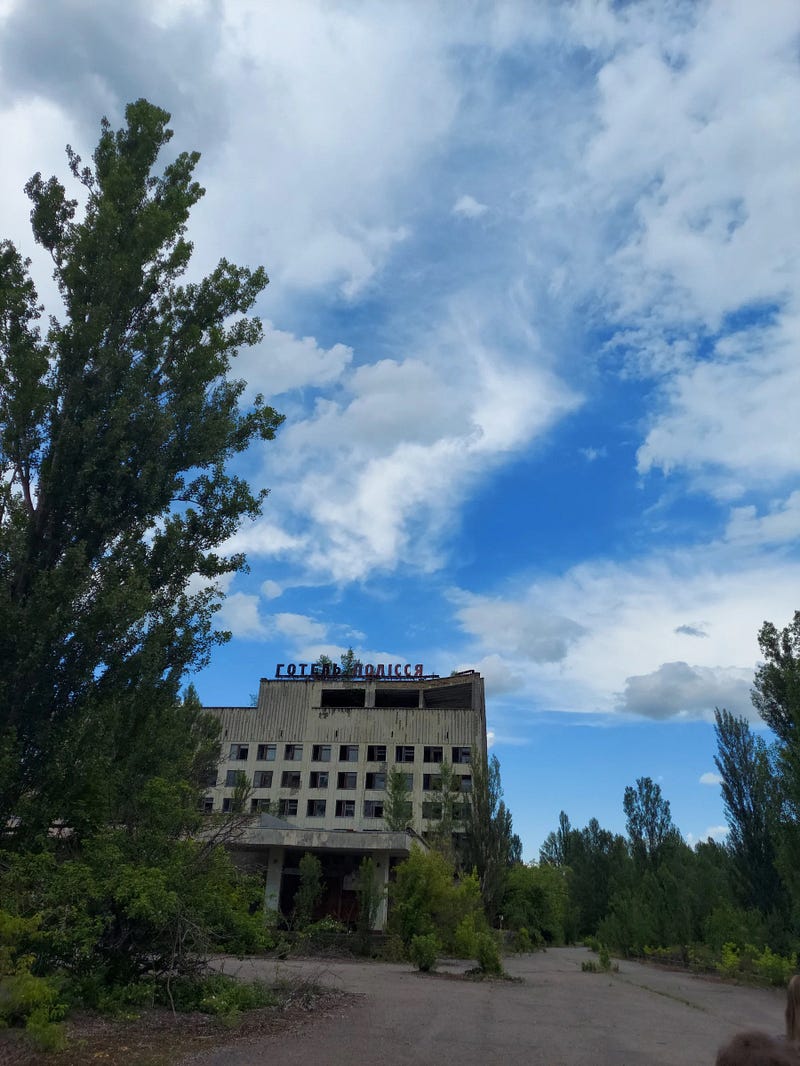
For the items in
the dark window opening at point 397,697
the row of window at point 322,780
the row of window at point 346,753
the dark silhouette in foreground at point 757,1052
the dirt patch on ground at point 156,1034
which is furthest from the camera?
the dark window opening at point 397,697

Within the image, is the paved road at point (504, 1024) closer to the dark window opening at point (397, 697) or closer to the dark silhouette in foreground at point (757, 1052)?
the dark silhouette in foreground at point (757, 1052)

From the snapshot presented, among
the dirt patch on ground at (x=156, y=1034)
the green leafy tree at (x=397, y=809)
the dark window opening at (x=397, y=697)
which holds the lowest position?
the dirt patch on ground at (x=156, y=1034)

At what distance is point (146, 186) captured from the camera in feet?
42.6

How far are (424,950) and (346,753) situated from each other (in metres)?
33.1

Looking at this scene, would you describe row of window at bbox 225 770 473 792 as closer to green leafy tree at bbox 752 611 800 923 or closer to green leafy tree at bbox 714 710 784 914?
green leafy tree at bbox 714 710 784 914

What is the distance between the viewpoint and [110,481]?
413 inches

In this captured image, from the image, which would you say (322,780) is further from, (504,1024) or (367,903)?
(504,1024)

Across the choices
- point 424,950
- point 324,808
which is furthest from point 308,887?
point 324,808

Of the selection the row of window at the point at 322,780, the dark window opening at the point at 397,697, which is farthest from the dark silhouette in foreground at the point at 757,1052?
the dark window opening at the point at 397,697

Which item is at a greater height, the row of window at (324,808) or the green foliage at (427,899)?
the row of window at (324,808)

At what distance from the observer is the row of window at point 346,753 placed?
47.5m

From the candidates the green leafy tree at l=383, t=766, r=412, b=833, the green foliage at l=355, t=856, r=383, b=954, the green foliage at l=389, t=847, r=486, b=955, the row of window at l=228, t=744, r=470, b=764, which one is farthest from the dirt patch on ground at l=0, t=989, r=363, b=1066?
the row of window at l=228, t=744, r=470, b=764

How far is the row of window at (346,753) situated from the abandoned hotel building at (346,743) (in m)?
0.07

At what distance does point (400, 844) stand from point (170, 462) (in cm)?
1942
